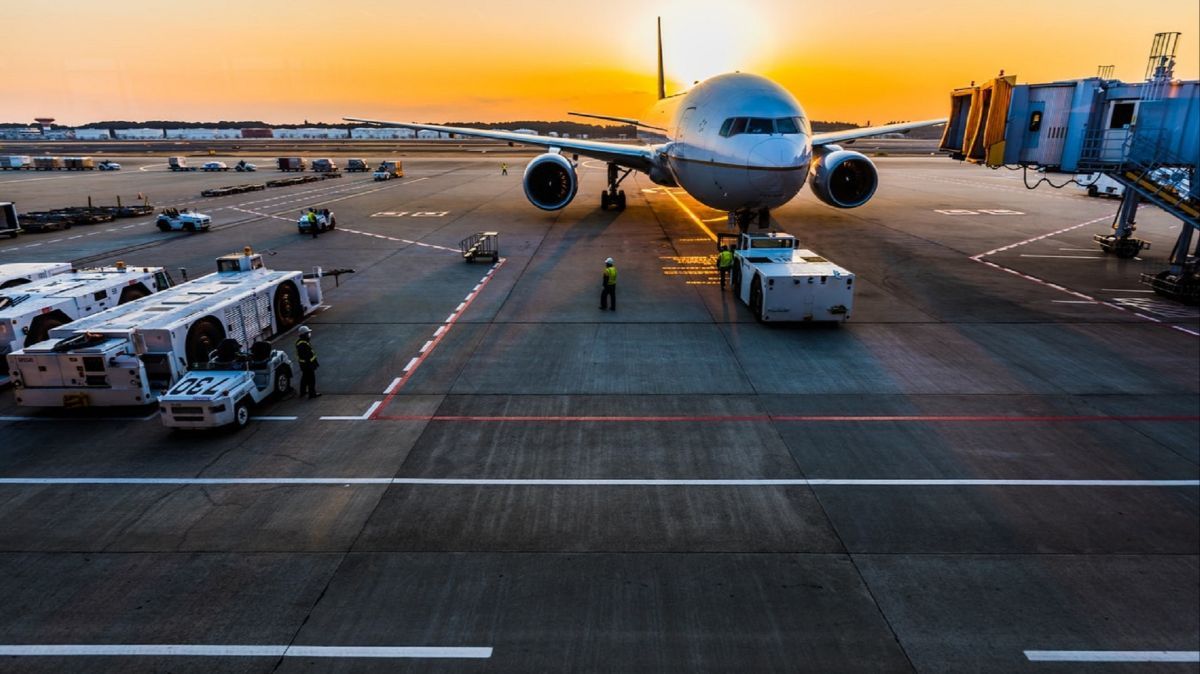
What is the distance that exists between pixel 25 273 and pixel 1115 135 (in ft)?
127

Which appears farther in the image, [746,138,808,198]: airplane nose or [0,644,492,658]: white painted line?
[746,138,808,198]: airplane nose

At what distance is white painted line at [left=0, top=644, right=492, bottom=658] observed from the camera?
7.07 metres

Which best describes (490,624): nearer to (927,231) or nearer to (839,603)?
(839,603)

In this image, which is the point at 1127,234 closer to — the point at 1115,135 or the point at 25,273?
the point at 1115,135

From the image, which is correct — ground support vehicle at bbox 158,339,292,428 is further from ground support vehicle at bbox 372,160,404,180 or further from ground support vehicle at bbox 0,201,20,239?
ground support vehicle at bbox 372,160,404,180

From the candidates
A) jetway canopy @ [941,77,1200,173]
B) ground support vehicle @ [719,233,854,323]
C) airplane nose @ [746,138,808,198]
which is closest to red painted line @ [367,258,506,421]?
ground support vehicle @ [719,233,854,323]

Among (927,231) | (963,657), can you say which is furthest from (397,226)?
(963,657)

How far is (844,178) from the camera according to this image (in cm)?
3281

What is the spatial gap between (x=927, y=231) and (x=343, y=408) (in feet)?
114

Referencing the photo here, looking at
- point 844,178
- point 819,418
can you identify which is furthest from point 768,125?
point 819,418

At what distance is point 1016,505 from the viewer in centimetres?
989

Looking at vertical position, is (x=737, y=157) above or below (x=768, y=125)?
below

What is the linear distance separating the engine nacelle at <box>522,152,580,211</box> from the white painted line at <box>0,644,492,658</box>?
30121 mm

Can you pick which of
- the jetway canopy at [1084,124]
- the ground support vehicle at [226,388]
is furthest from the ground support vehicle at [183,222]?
the jetway canopy at [1084,124]
